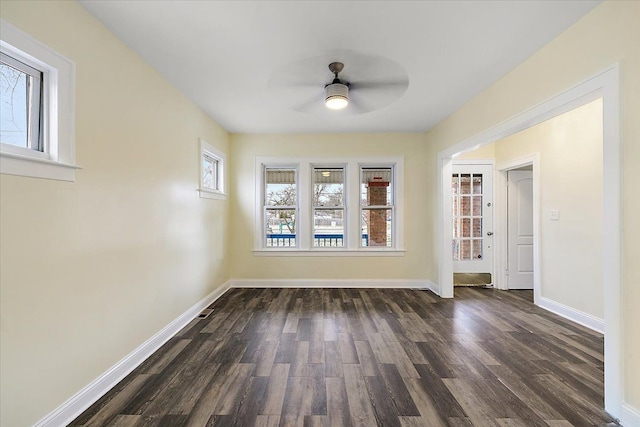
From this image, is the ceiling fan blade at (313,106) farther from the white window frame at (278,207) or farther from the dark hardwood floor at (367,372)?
the dark hardwood floor at (367,372)

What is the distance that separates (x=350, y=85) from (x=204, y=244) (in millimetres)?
2728

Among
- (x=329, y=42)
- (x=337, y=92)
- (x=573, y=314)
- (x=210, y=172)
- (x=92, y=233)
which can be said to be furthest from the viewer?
(x=210, y=172)

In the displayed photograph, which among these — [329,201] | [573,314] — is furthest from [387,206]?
[573,314]

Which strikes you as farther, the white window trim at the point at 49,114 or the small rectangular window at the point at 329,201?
the small rectangular window at the point at 329,201

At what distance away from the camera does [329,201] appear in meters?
5.00

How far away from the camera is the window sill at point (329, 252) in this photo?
15.8ft

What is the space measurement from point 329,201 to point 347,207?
345 millimetres

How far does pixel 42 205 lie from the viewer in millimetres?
1570

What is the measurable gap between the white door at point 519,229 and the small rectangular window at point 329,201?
112 inches

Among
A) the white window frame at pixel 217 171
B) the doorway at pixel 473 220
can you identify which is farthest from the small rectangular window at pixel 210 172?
the doorway at pixel 473 220

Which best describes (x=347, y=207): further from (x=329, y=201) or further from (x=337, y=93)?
(x=337, y=93)

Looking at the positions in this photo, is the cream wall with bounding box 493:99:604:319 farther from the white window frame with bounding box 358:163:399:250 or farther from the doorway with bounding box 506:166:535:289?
the white window frame with bounding box 358:163:399:250

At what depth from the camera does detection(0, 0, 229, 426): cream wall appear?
146 centimetres

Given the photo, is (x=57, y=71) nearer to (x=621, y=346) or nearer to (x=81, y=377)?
(x=81, y=377)
